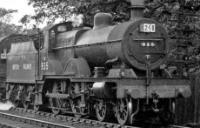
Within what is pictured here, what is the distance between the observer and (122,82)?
39.4 feet

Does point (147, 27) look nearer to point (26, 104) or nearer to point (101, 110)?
point (101, 110)

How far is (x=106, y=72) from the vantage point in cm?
1398

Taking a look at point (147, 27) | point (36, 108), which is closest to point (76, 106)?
point (36, 108)

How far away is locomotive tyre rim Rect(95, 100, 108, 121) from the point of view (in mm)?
13425

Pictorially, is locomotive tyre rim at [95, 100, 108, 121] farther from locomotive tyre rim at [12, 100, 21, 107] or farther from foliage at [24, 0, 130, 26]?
locomotive tyre rim at [12, 100, 21, 107]

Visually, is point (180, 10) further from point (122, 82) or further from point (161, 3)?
point (122, 82)

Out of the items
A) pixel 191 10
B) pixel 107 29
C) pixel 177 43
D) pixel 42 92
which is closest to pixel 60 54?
pixel 42 92

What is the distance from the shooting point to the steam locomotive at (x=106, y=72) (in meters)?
12.4

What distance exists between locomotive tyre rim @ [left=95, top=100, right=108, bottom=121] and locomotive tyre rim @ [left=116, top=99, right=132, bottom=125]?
1.90 ft

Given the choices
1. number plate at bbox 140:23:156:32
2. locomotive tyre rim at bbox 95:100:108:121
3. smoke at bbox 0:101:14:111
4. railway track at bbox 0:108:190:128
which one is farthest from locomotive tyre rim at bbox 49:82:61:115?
number plate at bbox 140:23:156:32

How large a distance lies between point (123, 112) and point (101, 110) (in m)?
1.33

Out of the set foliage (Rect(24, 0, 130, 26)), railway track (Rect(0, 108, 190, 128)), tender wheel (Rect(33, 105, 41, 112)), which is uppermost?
foliage (Rect(24, 0, 130, 26))

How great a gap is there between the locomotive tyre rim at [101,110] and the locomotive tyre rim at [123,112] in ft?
1.90

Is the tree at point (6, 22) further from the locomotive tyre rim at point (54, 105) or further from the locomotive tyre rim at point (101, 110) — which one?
the locomotive tyre rim at point (101, 110)
